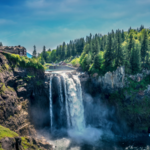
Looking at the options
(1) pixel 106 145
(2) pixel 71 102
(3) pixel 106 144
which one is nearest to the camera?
(1) pixel 106 145

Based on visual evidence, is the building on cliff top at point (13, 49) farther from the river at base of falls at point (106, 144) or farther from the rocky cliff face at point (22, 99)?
the river at base of falls at point (106, 144)

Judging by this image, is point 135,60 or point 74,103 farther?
point 135,60

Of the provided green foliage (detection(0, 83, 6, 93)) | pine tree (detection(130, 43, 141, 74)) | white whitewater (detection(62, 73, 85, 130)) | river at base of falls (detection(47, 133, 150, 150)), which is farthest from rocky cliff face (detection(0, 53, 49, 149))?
pine tree (detection(130, 43, 141, 74))

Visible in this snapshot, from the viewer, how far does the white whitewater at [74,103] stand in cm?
4188

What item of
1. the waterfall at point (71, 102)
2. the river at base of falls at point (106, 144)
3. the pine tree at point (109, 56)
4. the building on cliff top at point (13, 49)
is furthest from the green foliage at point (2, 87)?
the pine tree at point (109, 56)

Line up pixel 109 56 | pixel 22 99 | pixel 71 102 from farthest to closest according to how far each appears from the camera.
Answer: pixel 109 56 → pixel 71 102 → pixel 22 99

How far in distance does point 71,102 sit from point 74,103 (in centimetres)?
93

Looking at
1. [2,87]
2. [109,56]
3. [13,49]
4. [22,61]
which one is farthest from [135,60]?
[2,87]

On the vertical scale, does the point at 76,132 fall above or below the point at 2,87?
below

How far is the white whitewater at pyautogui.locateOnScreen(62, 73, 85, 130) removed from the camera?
41.9 metres

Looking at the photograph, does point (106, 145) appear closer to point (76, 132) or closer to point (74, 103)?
Answer: point (76, 132)

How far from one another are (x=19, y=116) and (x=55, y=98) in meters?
12.2

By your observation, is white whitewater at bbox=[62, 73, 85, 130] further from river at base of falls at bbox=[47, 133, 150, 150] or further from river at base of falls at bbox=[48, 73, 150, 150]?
river at base of falls at bbox=[47, 133, 150, 150]

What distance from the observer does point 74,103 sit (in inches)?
1699
